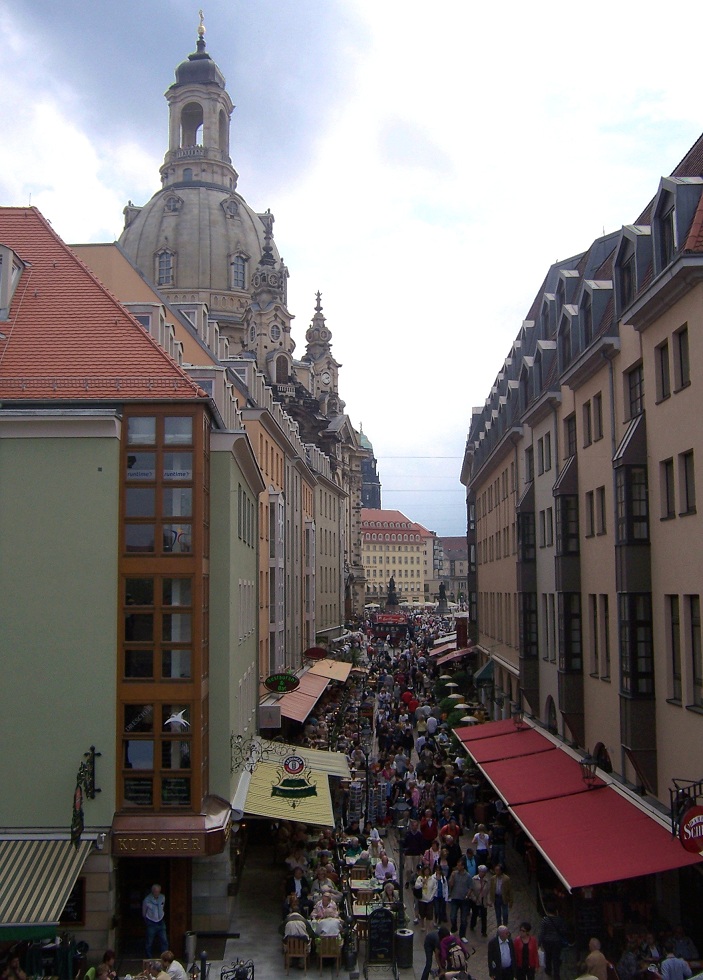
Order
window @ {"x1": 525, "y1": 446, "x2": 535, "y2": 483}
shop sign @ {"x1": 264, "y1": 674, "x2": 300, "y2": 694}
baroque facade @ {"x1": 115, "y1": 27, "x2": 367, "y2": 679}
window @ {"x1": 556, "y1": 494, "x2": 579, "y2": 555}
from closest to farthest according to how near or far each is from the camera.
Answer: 1. window @ {"x1": 556, "y1": 494, "x2": 579, "y2": 555}
2. shop sign @ {"x1": 264, "y1": 674, "x2": 300, "y2": 694}
3. window @ {"x1": 525, "y1": 446, "x2": 535, "y2": 483}
4. baroque facade @ {"x1": 115, "y1": 27, "x2": 367, "y2": 679}

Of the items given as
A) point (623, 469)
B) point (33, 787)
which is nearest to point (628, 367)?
point (623, 469)

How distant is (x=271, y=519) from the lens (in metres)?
39.5

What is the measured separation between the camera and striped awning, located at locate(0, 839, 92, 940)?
55.8 feet

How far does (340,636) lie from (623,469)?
64.6 metres

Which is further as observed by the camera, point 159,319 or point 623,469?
point 159,319

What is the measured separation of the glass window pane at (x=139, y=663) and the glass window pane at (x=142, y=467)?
3.30 meters

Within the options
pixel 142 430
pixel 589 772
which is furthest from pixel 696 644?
pixel 142 430

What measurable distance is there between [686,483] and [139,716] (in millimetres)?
10690

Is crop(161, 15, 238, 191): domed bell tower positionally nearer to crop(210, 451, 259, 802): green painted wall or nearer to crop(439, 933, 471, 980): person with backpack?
crop(210, 451, 259, 802): green painted wall

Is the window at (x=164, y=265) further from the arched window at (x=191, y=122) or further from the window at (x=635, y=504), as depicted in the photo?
the window at (x=635, y=504)

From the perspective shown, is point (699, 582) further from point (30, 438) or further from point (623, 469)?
point (30, 438)

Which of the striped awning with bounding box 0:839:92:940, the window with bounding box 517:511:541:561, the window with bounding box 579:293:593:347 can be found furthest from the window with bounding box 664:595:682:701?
the window with bounding box 517:511:541:561

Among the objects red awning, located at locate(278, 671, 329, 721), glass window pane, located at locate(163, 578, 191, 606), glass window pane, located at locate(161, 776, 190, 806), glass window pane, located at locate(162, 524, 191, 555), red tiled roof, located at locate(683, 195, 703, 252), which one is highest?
red tiled roof, located at locate(683, 195, 703, 252)

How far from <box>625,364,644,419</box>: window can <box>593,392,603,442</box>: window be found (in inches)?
90.5
